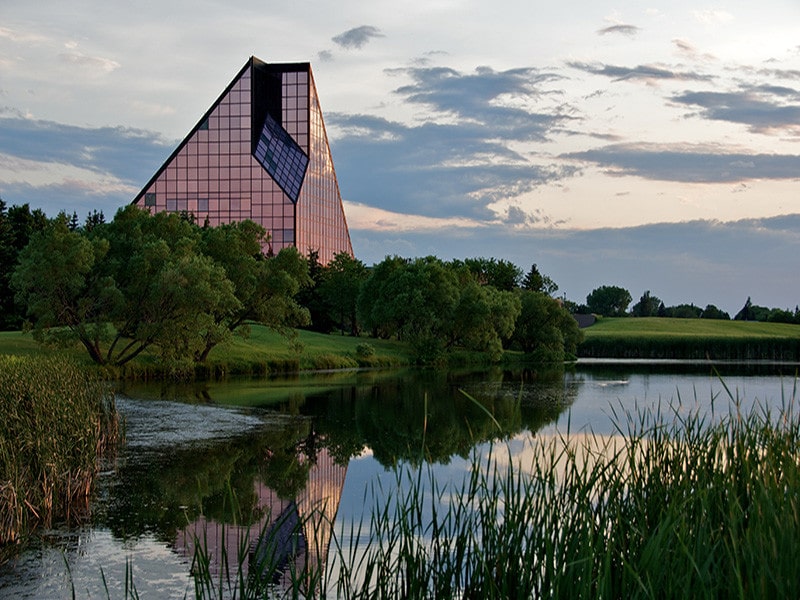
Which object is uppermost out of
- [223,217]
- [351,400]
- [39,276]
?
[223,217]

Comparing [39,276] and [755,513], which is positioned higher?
[39,276]

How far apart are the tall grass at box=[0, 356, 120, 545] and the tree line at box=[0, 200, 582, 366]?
19073 mm

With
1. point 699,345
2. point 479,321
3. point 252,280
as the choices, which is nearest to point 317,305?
point 479,321

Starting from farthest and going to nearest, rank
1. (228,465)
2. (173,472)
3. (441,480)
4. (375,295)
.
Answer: (375,295), (228,465), (173,472), (441,480)

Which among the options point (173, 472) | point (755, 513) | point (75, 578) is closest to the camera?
point (755, 513)

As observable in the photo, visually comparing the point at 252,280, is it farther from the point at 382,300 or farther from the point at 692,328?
the point at 692,328

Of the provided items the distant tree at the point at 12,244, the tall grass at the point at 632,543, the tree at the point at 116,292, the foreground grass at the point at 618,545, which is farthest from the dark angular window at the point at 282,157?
the foreground grass at the point at 618,545

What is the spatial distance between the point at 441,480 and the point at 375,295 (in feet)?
163

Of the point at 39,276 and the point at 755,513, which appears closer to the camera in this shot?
the point at 755,513

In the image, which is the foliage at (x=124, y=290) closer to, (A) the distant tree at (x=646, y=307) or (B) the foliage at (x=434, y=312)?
(B) the foliage at (x=434, y=312)

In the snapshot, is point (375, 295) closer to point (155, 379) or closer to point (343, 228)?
point (155, 379)

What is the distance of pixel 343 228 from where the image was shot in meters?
102

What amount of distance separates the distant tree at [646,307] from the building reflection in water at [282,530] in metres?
134

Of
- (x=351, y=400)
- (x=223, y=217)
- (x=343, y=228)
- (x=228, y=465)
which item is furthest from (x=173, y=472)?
(x=343, y=228)
